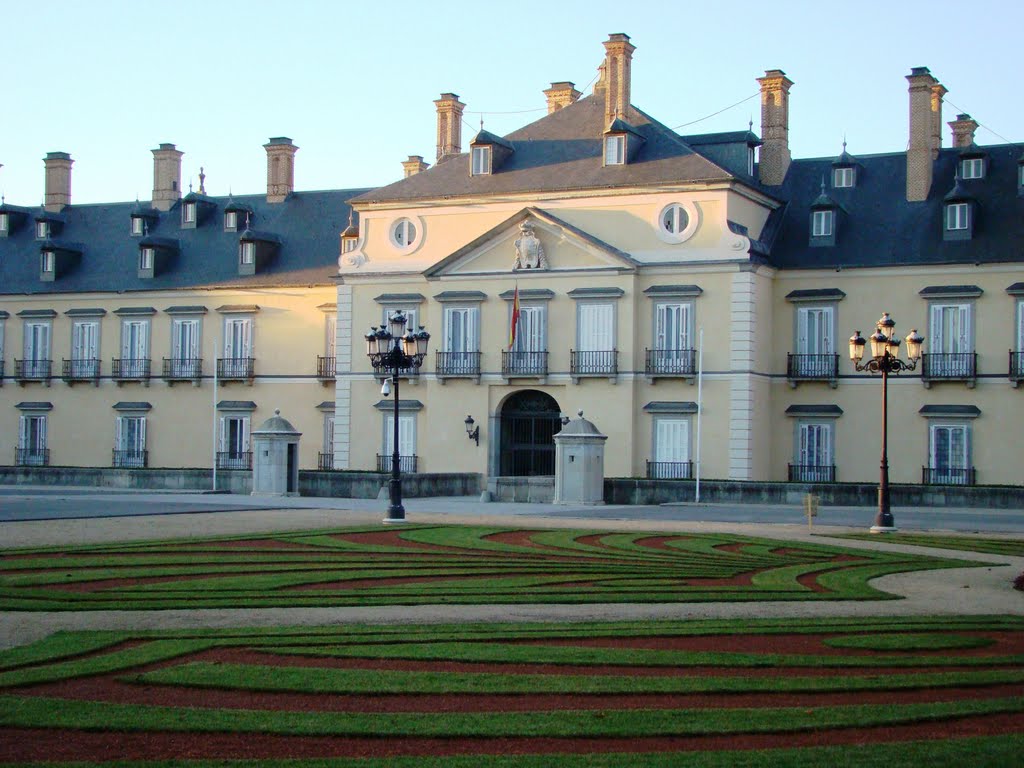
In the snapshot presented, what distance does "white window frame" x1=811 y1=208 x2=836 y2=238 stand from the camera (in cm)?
4762

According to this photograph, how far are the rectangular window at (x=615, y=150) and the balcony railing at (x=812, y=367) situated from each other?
8.33 m

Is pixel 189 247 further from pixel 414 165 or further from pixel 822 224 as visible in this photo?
pixel 822 224

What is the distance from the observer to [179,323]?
183 feet

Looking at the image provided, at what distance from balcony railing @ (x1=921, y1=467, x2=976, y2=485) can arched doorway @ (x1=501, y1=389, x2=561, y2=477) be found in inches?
463

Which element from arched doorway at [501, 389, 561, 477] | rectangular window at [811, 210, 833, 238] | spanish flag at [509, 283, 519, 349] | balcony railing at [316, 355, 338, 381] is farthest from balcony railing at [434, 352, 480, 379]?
rectangular window at [811, 210, 833, 238]

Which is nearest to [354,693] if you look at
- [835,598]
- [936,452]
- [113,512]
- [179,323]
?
[835,598]

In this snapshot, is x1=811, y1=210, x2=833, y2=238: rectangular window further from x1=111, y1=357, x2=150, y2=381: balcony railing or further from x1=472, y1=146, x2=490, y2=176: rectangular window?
x1=111, y1=357, x2=150, y2=381: balcony railing

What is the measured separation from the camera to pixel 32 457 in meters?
57.1

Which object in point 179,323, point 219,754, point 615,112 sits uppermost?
point 615,112

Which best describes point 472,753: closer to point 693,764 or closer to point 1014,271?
point 693,764

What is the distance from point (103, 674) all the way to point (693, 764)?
5123mm

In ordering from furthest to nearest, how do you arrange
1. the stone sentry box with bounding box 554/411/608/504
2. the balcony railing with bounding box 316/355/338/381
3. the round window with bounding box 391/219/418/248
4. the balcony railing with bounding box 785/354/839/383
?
the balcony railing with bounding box 316/355/338/381 → the round window with bounding box 391/219/418/248 → the balcony railing with bounding box 785/354/839/383 → the stone sentry box with bounding box 554/411/608/504

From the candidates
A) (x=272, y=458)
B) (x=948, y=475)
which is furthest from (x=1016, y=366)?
(x=272, y=458)

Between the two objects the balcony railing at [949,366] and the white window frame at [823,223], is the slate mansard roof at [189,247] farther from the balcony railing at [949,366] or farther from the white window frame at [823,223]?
Result: the balcony railing at [949,366]
